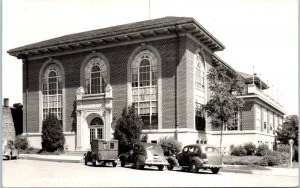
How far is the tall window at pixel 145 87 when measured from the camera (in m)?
31.3

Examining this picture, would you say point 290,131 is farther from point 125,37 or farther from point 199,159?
point 199,159

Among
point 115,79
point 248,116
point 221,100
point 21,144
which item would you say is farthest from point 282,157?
point 21,144

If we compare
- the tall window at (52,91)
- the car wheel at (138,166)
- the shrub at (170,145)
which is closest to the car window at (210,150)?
the car wheel at (138,166)

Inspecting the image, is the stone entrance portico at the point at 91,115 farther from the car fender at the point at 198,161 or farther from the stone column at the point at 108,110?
the car fender at the point at 198,161

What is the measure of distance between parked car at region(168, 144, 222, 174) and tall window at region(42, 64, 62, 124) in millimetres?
16379

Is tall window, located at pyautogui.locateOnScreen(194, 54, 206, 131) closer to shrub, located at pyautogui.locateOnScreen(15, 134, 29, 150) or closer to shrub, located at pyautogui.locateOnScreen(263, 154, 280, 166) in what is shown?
shrub, located at pyautogui.locateOnScreen(263, 154, 280, 166)

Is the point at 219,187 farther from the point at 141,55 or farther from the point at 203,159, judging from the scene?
the point at 141,55

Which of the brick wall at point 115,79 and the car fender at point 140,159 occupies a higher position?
the brick wall at point 115,79

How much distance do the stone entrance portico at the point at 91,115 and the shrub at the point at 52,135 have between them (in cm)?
150

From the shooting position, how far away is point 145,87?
31.7 m

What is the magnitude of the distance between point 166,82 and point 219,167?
10.9 metres

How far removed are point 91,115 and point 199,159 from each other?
1512cm

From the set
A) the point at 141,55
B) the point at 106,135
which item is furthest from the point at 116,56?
the point at 106,135

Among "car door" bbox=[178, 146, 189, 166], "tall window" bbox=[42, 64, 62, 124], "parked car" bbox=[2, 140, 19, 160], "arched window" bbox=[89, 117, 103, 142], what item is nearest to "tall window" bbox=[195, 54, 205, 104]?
"arched window" bbox=[89, 117, 103, 142]
